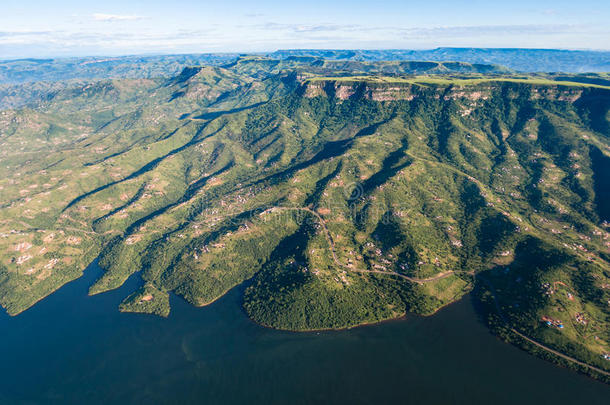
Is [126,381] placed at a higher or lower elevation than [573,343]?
lower

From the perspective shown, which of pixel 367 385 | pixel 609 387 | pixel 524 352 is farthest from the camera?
pixel 524 352

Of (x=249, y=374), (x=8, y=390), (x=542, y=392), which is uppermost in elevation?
(x=542, y=392)

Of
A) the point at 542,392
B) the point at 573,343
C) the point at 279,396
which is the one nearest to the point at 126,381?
the point at 279,396

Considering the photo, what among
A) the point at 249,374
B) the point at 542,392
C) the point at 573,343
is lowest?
the point at 249,374

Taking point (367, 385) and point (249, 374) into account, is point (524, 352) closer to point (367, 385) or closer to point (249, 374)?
Answer: point (367, 385)

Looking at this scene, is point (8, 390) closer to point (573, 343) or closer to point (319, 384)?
point (319, 384)

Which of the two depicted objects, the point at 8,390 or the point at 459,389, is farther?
the point at 8,390

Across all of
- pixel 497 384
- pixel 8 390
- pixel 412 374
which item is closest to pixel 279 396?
pixel 412 374

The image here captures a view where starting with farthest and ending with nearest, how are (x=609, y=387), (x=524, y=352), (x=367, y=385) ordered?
(x=524, y=352) < (x=367, y=385) < (x=609, y=387)

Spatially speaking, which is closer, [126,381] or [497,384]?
[497,384]
